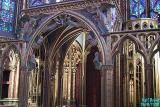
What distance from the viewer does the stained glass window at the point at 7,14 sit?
15883 millimetres

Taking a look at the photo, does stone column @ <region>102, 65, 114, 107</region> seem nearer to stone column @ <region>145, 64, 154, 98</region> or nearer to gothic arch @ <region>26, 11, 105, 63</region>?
gothic arch @ <region>26, 11, 105, 63</region>

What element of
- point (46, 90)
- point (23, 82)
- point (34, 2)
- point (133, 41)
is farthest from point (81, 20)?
point (46, 90)

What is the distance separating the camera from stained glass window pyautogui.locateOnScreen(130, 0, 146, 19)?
15636mm

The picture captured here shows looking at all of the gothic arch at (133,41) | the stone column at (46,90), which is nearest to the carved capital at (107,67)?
the gothic arch at (133,41)

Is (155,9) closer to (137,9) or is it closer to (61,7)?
(137,9)

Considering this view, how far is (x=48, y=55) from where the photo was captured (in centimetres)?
1869

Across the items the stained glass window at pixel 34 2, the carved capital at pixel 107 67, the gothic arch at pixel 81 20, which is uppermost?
the stained glass window at pixel 34 2

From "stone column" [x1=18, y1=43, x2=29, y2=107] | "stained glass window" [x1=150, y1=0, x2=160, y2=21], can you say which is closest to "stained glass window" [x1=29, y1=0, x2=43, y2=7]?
"stone column" [x1=18, y1=43, x2=29, y2=107]

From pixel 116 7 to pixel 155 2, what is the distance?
2.66 metres

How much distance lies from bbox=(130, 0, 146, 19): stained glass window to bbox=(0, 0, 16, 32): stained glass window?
6.64 metres

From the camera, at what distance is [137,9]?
15.8 metres

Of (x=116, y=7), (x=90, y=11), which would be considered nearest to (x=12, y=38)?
(x=90, y=11)

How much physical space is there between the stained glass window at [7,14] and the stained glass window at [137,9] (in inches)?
262

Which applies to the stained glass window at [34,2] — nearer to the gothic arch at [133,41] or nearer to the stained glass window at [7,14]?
the stained glass window at [7,14]
